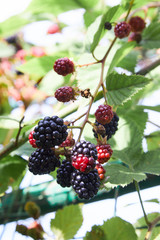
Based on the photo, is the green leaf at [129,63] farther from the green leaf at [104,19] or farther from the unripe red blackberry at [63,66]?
the unripe red blackberry at [63,66]

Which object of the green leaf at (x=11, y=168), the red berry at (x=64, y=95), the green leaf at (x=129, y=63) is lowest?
the green leaf at (x=11, y=168)

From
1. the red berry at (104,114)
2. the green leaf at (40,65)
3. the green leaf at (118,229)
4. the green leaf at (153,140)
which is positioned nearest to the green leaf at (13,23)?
the green leaf at (40,65)

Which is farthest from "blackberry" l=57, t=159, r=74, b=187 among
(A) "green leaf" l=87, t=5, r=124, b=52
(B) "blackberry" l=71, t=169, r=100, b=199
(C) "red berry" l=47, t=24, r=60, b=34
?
(C) "red berry" l=47, t=24, r=60, b=34

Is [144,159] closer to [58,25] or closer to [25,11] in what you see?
[25,11]

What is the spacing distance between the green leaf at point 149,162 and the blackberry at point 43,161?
0.33m

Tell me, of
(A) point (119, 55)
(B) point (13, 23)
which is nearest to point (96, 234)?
(A) point (119, 55)

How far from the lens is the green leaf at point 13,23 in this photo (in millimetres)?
1592

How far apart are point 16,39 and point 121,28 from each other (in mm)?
1718

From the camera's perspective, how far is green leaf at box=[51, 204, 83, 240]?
2.66 feet

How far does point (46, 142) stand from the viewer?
768mm

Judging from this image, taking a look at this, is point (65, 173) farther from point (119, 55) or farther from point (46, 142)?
point (119, 55)

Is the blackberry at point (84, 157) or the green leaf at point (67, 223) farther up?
the blackberry at point (84, 157)

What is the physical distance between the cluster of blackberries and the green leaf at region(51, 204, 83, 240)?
133 mm

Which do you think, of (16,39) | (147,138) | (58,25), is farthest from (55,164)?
(16,39)
